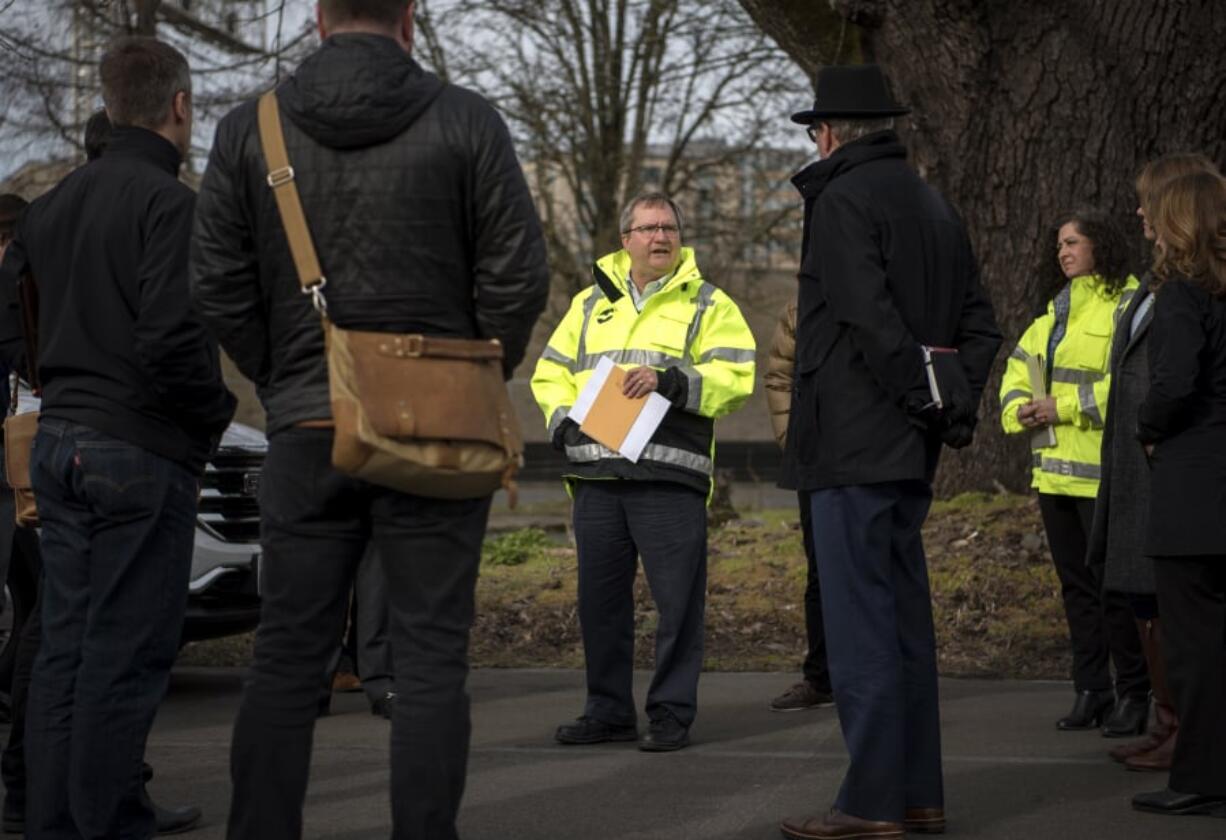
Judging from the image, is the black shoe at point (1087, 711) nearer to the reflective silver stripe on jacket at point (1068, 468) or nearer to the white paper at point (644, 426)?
the reflective silver stripe on jacket at point (1068, 468)

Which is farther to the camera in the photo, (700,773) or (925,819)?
(700,773)

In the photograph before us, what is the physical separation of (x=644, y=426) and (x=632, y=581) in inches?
25.3

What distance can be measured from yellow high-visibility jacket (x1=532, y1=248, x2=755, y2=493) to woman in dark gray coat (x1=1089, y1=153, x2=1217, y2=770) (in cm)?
145

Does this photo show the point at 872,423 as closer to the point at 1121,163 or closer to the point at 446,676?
the point at 446,676

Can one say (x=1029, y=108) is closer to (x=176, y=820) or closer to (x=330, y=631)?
(x=176, y=820)

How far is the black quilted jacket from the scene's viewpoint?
4219 mm

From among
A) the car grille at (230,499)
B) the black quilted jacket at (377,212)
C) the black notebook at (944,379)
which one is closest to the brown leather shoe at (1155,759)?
the black notebook at (944,379)

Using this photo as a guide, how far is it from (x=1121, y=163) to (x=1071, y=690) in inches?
161

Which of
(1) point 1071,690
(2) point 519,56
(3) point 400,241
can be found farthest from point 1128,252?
(2) point 519,56

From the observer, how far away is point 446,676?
419cm

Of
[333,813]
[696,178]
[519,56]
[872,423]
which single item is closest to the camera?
[872,423]

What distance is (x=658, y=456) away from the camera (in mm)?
7266

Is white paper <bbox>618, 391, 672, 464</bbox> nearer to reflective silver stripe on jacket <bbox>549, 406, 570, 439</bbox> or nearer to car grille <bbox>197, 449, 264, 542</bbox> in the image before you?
reflective silver stripe on jacket <bbox>549, 406, 570, 439</bbox>

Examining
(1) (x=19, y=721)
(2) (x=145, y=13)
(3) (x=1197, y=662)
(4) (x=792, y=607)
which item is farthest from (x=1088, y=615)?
(2) (x=145, y=13)
